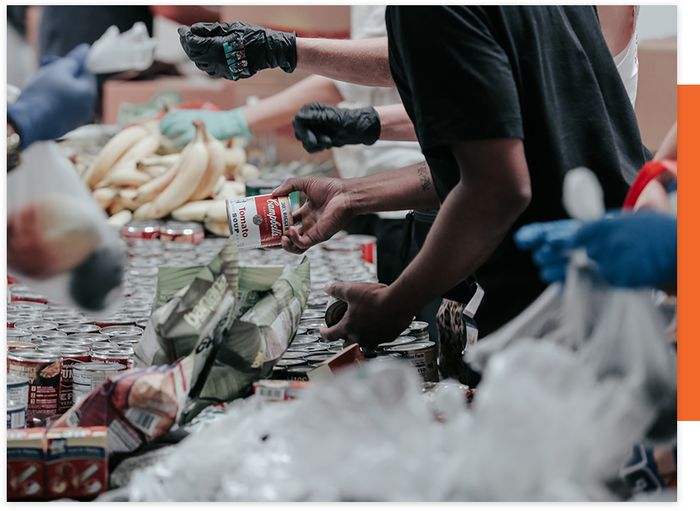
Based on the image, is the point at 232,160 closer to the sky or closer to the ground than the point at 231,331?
closer to the ground

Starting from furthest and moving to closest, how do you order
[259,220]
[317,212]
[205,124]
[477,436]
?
[205,124] → [317,212] → [259,220] → [477,436]

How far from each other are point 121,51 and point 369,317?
0.77m

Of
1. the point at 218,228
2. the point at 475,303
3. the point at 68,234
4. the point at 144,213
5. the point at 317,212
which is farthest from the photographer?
the point at 144,213

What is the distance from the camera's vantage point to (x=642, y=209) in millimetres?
1482

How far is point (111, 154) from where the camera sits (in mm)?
4387

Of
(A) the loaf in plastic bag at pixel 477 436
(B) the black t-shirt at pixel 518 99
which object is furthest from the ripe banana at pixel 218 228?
(A) the loaf in plastic bag at pixel 477 436

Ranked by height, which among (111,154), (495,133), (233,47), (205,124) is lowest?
(111,154)

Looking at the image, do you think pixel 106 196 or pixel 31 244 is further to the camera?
pixel 106 196

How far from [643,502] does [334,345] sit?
93cm

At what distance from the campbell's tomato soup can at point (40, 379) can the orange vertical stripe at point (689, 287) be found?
47.6 inches

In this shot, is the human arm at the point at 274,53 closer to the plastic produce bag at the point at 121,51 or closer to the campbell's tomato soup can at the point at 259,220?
the campbell's tomato soup can at the point at 259,220

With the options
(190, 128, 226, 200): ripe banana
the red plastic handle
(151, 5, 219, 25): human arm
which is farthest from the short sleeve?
(151, 5, 219, 25): human arm

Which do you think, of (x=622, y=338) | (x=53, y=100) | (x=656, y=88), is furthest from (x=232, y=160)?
(x=622, y=338)

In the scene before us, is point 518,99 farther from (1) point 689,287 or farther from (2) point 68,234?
(2) point 68,234
